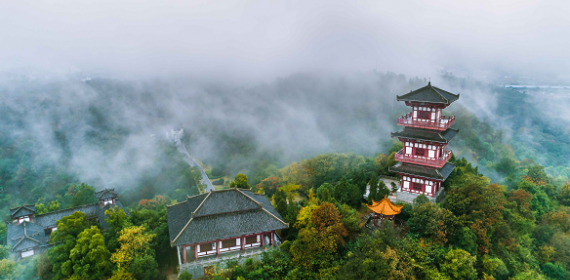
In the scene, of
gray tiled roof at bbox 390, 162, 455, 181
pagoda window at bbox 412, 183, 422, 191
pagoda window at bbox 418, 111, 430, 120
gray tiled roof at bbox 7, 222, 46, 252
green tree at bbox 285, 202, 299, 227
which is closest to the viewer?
green tree at bbox 285, 202, 299, 227

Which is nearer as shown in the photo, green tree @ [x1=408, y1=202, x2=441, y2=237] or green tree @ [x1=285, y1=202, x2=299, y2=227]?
green tree @ [x1=408, y1=202, x2=441, y2=237]

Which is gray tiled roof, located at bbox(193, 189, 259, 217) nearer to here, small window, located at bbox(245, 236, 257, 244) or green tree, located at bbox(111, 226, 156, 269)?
small window, located at bbox(245, 236, 257, 244)

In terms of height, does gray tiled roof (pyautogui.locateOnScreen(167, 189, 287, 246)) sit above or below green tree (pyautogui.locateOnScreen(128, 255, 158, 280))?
above

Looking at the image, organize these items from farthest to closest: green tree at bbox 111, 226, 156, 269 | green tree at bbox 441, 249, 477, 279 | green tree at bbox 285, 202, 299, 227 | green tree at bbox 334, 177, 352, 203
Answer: green tree at bbox 334, 177, 352, 203 < green tree at bbox 285, 202, 299, 227 < green tree at bbox 111, 226, 156, 269 < green tree at bbox 441, 249, 477, 279

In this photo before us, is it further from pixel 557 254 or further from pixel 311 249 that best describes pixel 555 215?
pixel 311 249

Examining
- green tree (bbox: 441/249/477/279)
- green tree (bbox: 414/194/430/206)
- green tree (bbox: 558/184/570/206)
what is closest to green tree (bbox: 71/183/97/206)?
green tree (bbox: 414/194/430/206)

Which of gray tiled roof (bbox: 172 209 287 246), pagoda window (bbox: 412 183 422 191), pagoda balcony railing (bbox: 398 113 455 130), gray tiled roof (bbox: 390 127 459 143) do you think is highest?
pagoda balcony railing (bbox: 398 113 455 130)

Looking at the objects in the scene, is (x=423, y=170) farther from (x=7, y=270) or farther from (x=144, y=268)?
(x=7, y=270)
